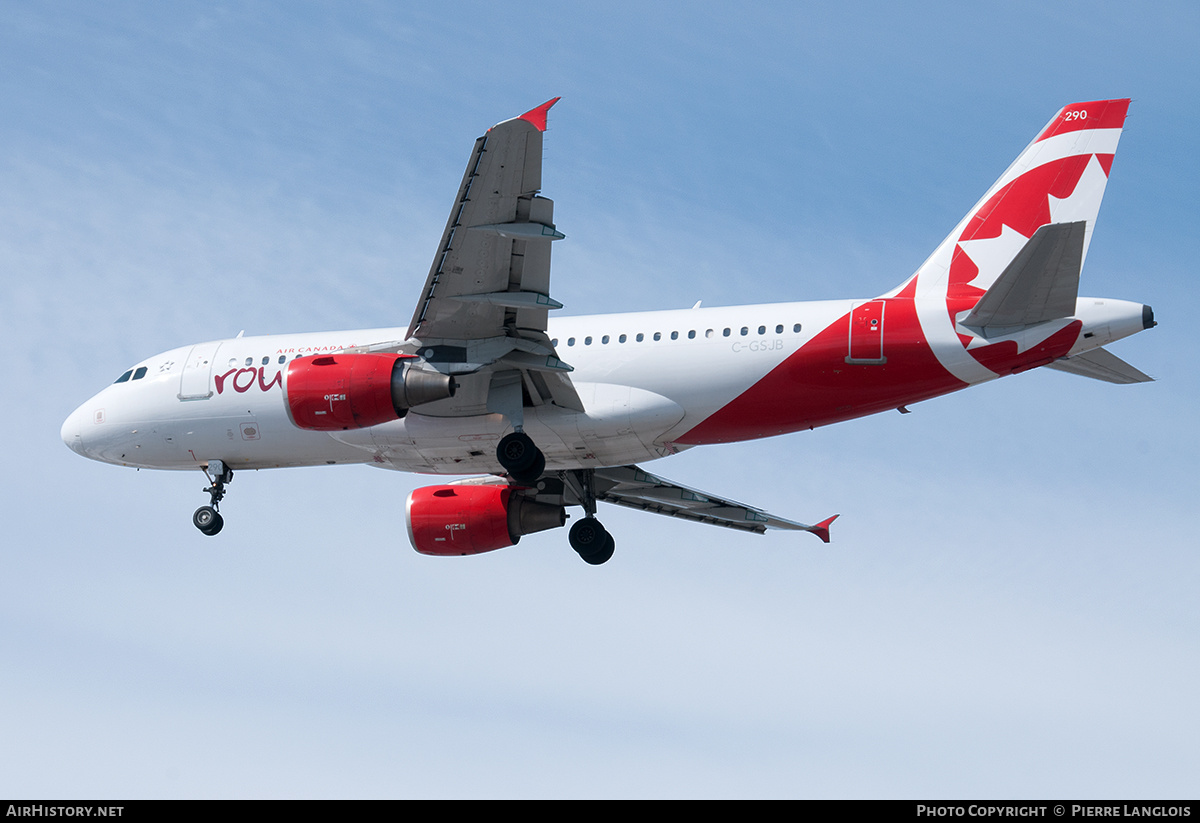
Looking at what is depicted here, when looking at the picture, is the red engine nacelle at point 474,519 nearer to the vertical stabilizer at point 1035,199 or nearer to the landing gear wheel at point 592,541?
the landing gear wheel at point 592,541

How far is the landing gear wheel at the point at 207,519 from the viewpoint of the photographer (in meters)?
25.7

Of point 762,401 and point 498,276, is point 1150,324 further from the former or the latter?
point 498,276

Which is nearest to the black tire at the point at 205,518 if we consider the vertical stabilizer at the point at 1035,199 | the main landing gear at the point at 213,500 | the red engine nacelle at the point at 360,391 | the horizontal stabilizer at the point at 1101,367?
the main landing gear at the point at 213,500

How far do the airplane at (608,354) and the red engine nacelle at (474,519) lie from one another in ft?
5.66

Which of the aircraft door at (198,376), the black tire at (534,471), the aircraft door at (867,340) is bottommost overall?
the black tire at (534,471)

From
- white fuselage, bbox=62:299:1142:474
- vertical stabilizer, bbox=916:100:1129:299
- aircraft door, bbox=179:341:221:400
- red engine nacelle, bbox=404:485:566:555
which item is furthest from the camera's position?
red engine nacelle, bbox=404:485:566:555

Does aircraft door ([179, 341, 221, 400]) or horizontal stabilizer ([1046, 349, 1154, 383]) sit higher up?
aircraft door ([179, 341, 221, 400])

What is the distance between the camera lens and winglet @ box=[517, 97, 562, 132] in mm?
18781

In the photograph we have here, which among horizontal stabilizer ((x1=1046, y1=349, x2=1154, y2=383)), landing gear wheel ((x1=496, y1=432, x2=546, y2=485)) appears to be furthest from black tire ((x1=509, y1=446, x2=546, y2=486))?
horizontal stabilizer ((x1=1046, y1=349, x2=1154, y2=383))

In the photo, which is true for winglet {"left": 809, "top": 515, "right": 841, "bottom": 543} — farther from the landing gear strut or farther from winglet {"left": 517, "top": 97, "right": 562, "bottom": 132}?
winglet {"left": 517, "top": 97, "right": 562, "bottom": 132}

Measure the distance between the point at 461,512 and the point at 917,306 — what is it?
1040 cm

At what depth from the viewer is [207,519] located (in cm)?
2570

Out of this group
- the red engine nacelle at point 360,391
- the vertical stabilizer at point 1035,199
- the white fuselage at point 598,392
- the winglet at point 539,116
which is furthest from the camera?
the vertical stabilizer at point 1035,199
